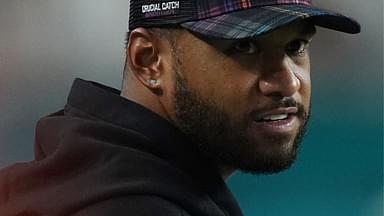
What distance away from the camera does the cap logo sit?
86 cm

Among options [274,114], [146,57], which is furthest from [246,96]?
[146,57]

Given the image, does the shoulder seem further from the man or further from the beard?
the beard

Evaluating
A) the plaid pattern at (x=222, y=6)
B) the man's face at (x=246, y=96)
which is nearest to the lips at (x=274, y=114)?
the man's face at (x=246, y=96)

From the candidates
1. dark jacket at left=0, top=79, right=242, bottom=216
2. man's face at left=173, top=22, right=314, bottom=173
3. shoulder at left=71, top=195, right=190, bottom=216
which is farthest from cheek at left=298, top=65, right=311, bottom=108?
shoulder at left=71, top=195, right=190, bottom=216

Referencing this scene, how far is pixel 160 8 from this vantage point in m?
0.88

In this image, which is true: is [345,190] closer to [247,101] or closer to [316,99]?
[316,99]

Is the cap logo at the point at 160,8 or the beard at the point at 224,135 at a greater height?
the cap logo at the point at 160,8

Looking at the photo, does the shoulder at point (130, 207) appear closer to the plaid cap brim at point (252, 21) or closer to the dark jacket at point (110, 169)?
the dark jacket at point (110, 169)

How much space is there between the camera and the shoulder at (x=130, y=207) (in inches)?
27.7

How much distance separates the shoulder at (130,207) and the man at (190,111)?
0.03 meters

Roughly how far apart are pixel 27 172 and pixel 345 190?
78cm

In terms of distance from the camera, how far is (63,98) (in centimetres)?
138

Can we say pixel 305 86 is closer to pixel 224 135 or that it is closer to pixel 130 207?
pixel 224 135

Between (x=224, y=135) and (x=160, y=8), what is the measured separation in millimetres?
164
